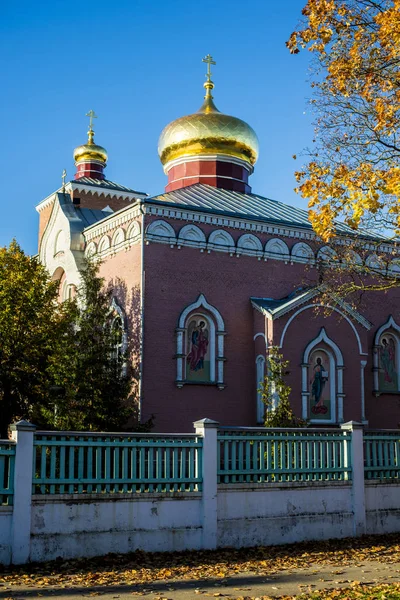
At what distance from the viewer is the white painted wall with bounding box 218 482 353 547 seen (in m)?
9.52

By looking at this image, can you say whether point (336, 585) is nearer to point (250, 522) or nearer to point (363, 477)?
point (250, 522)

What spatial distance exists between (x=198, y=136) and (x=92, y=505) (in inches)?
602

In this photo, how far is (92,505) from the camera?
869 centimetres

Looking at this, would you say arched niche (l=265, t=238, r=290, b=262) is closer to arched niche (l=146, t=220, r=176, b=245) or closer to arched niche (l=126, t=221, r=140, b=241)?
arched niche (l=146, t=220, r=176, b=245)

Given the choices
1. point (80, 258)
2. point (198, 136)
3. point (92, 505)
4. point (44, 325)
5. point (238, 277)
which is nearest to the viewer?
point (92, 505)

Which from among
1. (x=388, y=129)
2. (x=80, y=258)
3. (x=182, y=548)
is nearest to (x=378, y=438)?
(x=182, y=548)

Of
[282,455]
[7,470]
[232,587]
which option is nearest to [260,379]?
[282,455]

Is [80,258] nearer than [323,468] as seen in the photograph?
No

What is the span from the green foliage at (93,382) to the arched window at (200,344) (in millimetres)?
1315

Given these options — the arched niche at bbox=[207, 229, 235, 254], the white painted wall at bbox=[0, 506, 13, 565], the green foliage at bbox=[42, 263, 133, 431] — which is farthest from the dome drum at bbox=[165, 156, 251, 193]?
the white painted wall at bbox=[0, 506, 13, 565]

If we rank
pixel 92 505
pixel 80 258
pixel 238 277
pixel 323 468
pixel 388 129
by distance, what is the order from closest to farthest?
pixel 92 505, pixel 388 129, pixel 323 468, pixel 238 277, pixel 80 258

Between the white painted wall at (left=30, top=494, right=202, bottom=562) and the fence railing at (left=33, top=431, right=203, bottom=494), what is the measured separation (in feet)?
0.46

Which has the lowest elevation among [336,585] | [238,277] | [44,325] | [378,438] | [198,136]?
[336,585]

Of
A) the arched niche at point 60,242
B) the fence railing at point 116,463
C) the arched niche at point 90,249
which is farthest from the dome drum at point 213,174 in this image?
the fence railing at point 116,463
